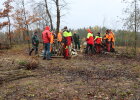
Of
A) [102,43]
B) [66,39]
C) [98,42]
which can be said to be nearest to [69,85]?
[66,39]

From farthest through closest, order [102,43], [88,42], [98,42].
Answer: [102,43], [98,42], [88,42]

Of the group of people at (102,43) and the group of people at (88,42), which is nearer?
the group of people at (88,42)

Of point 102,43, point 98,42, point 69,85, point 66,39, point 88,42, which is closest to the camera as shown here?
point 69,85

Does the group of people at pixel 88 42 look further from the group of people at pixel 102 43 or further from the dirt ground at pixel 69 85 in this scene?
the dirt ground at pixel 69 85

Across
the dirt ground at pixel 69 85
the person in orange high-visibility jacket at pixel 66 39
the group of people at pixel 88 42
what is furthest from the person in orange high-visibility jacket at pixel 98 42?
the dirt ground at pixel 69 85

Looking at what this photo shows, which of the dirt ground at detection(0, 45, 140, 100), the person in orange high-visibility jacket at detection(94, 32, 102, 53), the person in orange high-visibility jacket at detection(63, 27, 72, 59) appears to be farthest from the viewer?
the person in orange high-visibility jacket at detection(94, 32, 102, 53)

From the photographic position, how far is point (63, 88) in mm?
6617

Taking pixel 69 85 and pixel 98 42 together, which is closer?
pixel 69 85

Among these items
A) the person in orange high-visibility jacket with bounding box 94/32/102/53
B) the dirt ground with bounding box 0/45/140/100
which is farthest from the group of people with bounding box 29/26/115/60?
the dirt ground with bounding box 0/45/140/100

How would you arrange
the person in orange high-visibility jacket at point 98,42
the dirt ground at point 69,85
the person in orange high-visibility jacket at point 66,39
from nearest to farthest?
1. the dirt ground at point 69,85
2. the person in orange high-visibility jacket at point 66,39
3. the person in orange high-visibility jacket at point 98,42

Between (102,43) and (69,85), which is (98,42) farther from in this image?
(69,85)

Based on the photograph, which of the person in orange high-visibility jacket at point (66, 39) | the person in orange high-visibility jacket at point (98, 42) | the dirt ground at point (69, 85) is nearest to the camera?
the dirt ground at point (69, 85)

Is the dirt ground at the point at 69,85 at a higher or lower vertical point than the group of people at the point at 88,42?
lower

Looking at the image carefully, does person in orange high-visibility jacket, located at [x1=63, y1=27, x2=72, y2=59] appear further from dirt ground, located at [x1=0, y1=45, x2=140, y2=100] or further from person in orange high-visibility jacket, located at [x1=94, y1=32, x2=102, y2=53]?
dirt ground, located at [x1=0, y1=45, x2=140, y2=100]
